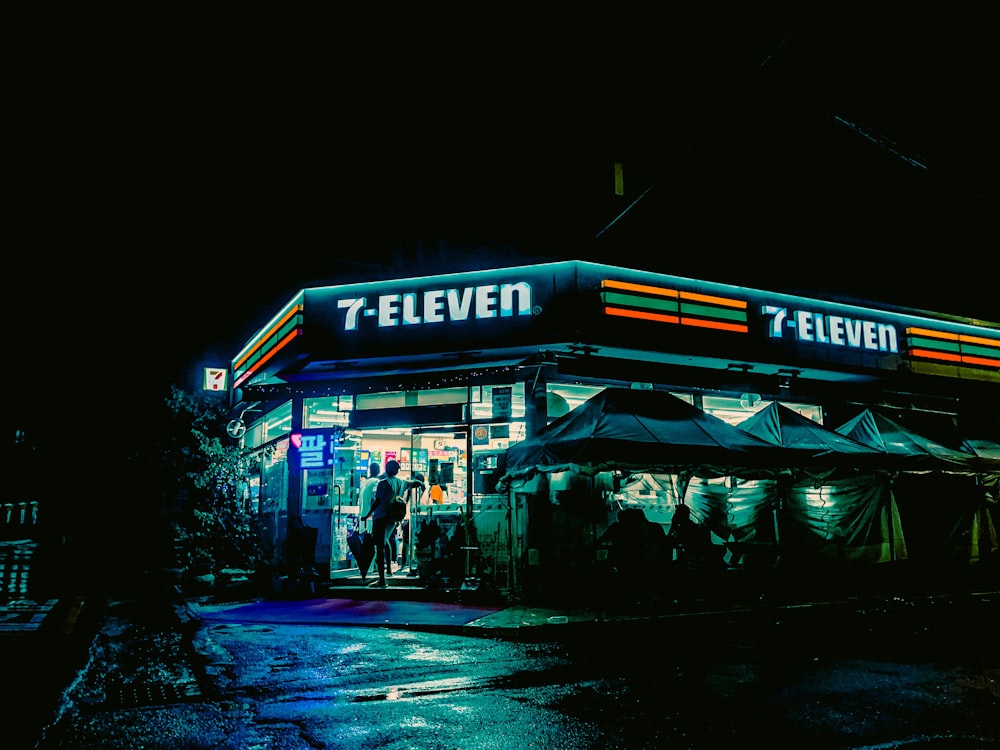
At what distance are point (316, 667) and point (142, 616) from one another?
4824 millimetres

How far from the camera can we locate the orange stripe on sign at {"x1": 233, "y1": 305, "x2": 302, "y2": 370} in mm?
13502

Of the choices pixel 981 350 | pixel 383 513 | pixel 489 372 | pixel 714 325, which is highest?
pixel 981 350

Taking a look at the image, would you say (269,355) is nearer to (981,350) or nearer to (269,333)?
(269,333)

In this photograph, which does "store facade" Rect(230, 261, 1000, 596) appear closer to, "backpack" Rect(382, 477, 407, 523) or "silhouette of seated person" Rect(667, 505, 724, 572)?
"backpack" Rect(382, 477, 407, 523)

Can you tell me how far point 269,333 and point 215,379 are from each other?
4.40m

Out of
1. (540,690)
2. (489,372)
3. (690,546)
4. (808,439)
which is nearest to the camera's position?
(540,690)

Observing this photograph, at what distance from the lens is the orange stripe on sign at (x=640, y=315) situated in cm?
1285

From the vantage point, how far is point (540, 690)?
581 centimetres

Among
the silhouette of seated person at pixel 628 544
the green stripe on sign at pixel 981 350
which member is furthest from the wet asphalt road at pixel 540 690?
the green stripe on sign at pixel 981 350

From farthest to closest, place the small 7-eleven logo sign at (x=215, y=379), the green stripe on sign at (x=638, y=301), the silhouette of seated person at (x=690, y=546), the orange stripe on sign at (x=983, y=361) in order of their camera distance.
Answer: the small 7-eleven logo sign at (x=215, y=379) → the orange stripe on sign at (x=983, y=361) → the green stripe on sign at (x=638, y=301) → the silhouette of seated person at (x=690, y=546)

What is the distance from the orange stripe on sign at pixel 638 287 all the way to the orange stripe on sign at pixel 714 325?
639 mm

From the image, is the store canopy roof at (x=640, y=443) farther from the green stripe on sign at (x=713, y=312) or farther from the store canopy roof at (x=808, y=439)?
the green stripe on sign at (x=713, y=312)

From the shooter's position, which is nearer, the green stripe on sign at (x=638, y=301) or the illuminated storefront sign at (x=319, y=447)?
the green stripe on sign at (x=638, y=301)

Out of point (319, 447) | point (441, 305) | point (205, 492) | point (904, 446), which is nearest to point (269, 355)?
point (319, 447)
